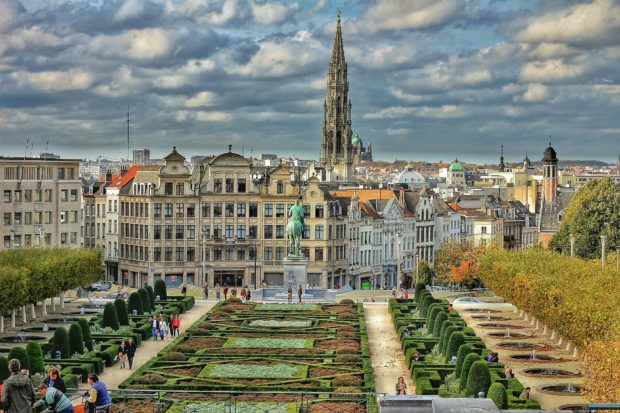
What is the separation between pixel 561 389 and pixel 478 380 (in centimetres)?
874

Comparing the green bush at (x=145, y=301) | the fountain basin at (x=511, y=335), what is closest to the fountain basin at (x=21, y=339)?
the green bush at (x=145, y=301)

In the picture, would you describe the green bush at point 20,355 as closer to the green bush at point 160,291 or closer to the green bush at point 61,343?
the green bush at point 61,343

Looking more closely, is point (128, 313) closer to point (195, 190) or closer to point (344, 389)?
point (344, 389)

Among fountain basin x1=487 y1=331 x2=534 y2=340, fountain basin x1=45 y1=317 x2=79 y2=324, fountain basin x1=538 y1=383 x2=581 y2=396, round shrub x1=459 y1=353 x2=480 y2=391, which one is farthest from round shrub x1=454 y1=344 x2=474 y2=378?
fountain basin x1=45 y1=317 x2=79 y2=324

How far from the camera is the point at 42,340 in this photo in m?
69.6

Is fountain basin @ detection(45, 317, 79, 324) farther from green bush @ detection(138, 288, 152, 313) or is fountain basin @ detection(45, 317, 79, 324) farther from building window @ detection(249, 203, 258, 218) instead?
building window @ detection(249, 203, 258, 218)

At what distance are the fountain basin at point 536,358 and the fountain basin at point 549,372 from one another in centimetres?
346

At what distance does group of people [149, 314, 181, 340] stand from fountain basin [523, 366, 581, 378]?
23.1 metres

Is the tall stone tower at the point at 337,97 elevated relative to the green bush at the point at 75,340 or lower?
elevated

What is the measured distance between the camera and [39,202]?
377ft

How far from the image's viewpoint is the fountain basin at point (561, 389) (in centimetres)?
5239

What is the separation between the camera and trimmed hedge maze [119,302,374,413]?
50500 millimetres

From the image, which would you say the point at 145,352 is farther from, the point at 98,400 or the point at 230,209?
the point at 230,209

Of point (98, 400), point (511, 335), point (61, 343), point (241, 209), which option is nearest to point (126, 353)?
point (61, 343)
